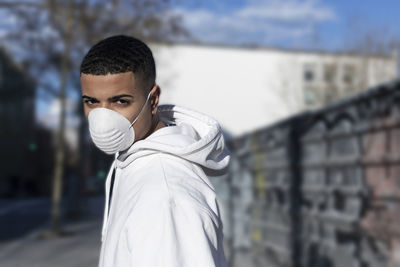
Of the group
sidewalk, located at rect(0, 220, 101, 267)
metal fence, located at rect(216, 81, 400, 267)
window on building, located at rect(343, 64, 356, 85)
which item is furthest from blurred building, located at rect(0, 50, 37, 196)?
metal fence, located at rect(216, 81, 400, 267)

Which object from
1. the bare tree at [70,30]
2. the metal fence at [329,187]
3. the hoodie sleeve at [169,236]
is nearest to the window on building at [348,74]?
the bare tree at [70,30]

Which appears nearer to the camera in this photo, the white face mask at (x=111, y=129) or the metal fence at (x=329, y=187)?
the white face mask at (x=111, y=129)

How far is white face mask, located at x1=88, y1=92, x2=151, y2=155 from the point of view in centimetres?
170

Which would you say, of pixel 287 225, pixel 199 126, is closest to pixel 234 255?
pixel 287 225

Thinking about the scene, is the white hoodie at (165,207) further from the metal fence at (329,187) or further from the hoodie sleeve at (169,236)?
the metal fence at (329,187)

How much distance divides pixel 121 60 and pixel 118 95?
3.9 inches

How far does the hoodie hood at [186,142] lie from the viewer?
167 cm

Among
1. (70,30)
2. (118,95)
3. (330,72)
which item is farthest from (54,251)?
(330,72)

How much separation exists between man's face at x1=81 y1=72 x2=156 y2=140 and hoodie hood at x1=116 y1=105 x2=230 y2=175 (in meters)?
0.08

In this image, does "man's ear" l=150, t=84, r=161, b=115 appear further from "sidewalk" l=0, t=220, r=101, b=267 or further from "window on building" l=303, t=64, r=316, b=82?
"window on building" l=303, t=64, r=316, b=82

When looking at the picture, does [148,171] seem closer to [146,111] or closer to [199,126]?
[146,111]

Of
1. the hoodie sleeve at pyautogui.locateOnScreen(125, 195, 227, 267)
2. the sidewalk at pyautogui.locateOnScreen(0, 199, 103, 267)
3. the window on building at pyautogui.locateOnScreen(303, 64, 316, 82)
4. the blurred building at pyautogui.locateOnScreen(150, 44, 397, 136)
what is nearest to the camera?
the hoodie sleeve at pyautogui.locateOnScreen(125, 195, 227, 267)

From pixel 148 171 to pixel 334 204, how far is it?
4.40 meters

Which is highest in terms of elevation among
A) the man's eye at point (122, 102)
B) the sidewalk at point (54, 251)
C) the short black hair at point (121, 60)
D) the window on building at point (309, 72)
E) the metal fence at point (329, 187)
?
the window on building at point (309, 72)
